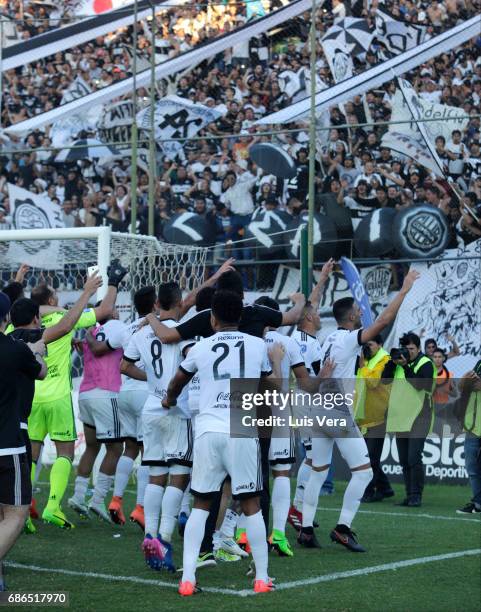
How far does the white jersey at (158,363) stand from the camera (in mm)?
8359

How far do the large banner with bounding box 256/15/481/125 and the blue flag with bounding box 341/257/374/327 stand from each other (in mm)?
3297

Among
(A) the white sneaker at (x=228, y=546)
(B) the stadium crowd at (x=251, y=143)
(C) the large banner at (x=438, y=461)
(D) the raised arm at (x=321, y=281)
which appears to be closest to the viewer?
(A) the white sneaker at (x=228, y=546)

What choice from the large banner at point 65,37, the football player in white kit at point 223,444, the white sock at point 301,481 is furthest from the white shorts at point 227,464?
the large banner at point 65,37

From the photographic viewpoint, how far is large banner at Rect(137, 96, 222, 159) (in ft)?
62.0

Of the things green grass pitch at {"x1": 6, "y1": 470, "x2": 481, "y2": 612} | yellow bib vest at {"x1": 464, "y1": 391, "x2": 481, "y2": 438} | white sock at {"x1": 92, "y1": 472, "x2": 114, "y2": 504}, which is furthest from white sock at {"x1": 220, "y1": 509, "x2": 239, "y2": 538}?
yellow bib vest at {"x1": 464, "y1": 391, "x2": 481, "y2": 438}

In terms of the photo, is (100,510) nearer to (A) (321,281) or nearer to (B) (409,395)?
(A) (321,281)

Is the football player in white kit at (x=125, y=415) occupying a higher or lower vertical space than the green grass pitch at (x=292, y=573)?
higher

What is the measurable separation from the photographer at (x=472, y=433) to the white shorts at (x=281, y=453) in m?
3.73

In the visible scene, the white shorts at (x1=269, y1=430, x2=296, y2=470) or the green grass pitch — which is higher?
the white shorts at (x1=269, y1=430, x2=296, y2=470)

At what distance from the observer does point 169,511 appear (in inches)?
320

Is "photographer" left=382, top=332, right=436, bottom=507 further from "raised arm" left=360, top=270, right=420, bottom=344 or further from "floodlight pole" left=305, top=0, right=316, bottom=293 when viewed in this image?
"raised arm" left=360, top=270, right=420, bottom=344

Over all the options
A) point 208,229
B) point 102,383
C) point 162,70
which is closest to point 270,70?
point 162,70

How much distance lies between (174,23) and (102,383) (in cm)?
1190

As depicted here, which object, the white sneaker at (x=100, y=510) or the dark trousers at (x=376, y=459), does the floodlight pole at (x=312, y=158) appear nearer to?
the dark trousers at (x=376, y=459)
